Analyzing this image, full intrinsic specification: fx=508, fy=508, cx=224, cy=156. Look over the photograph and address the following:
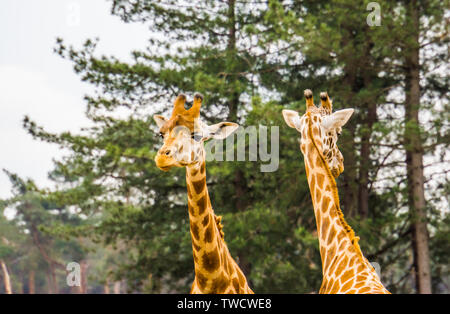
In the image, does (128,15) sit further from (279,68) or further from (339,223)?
(339,223)

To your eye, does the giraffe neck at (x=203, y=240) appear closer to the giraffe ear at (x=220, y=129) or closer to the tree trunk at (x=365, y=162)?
the giraffe ear at (x=220, y=129)

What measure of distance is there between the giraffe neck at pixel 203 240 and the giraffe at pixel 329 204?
858 mm

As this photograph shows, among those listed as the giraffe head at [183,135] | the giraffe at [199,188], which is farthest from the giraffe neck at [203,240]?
the giraffe head at [183,135]

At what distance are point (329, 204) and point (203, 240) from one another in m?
1.25

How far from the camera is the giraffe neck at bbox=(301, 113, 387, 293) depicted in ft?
12.1

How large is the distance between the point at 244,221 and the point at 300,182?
144 centimetres

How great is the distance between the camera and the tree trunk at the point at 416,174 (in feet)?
33.6

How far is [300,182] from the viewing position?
10609mm

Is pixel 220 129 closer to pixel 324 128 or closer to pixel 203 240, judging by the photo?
pixel 203 240

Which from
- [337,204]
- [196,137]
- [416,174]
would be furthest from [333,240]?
[416,174]

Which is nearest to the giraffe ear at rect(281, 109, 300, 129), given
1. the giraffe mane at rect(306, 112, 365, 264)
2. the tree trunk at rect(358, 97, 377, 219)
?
the giraffe mane at rect(306, 112, 365, 264)

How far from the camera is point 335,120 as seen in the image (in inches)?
170

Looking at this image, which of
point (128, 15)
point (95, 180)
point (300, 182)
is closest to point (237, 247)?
point (300, 182)

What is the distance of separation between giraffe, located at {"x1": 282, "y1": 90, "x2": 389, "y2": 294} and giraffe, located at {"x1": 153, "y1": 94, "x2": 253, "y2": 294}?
78cm
